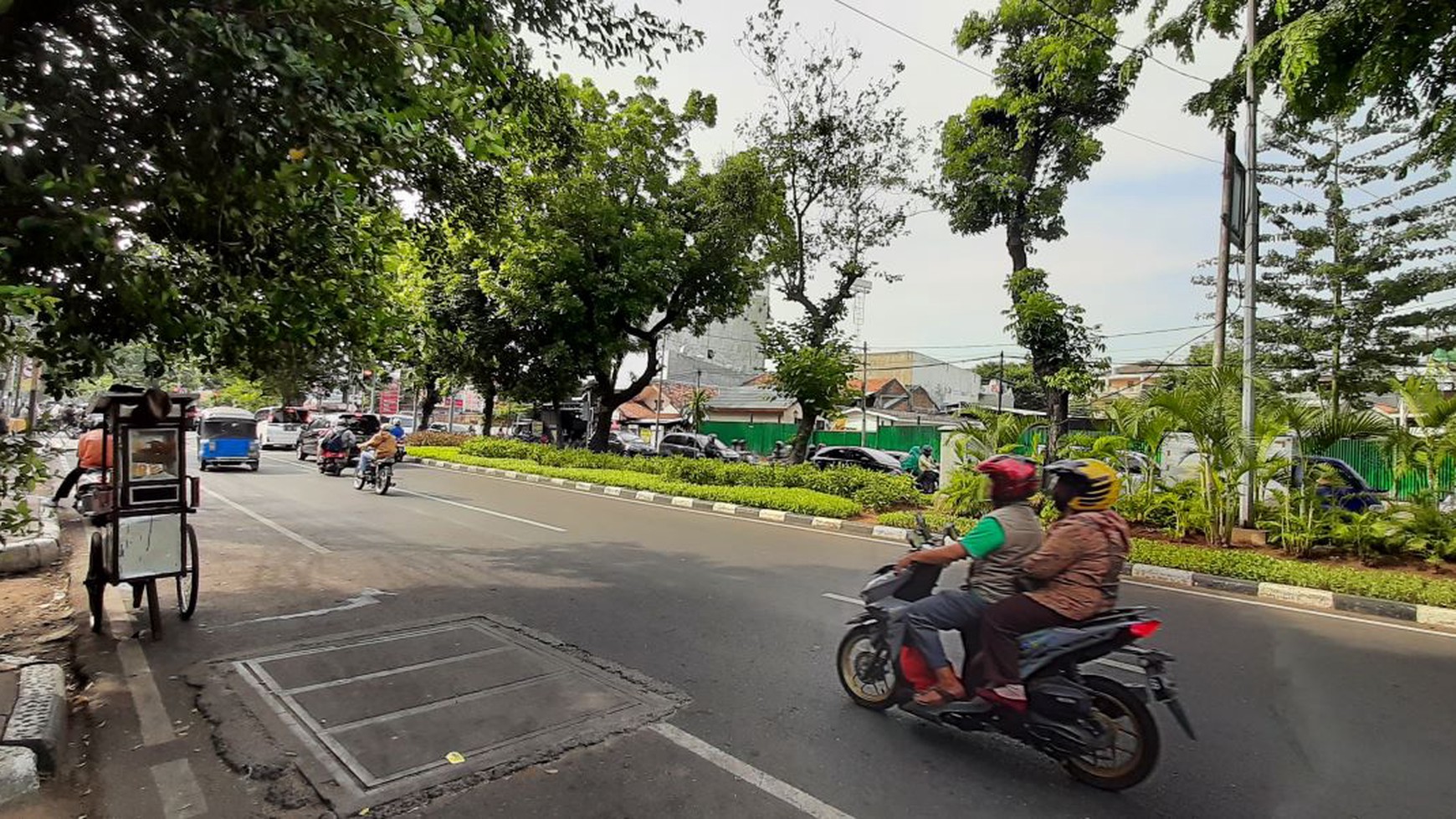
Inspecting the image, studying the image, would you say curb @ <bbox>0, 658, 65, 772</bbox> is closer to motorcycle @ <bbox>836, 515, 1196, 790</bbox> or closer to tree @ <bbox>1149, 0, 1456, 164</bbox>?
motorcycle @ <bbox>836, 515, 1196, 790</bbox>

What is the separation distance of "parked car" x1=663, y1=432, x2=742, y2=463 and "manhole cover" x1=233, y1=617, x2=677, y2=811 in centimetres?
2206

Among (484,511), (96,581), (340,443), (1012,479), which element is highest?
(1012,479)

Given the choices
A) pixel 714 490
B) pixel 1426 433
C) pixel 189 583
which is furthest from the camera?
pixel 714 490

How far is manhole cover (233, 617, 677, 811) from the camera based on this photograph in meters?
3.59

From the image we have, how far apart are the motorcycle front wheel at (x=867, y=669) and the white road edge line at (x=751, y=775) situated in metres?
1.01

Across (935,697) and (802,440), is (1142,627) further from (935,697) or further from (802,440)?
(802,440)

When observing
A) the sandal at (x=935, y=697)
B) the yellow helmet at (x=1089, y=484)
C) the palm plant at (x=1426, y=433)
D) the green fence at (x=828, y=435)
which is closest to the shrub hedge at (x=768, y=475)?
the palm plant at (x=1426, y=433)

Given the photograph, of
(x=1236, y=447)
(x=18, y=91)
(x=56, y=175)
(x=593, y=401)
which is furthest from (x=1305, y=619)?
(x=593, y=401)

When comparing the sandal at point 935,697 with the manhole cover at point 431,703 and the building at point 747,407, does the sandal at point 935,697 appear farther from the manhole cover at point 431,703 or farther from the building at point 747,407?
the building at point 747,407

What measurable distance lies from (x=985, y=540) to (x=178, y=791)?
3.83 meters

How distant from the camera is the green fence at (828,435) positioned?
1184 inches

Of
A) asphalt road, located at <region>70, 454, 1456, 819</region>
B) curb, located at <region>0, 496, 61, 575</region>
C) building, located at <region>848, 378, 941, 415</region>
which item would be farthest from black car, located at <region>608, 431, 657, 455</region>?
curb, located at <region>0, 496, 61, 575</region>

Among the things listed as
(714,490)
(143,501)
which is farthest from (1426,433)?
(143,501)

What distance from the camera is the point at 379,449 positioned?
1550 cm
